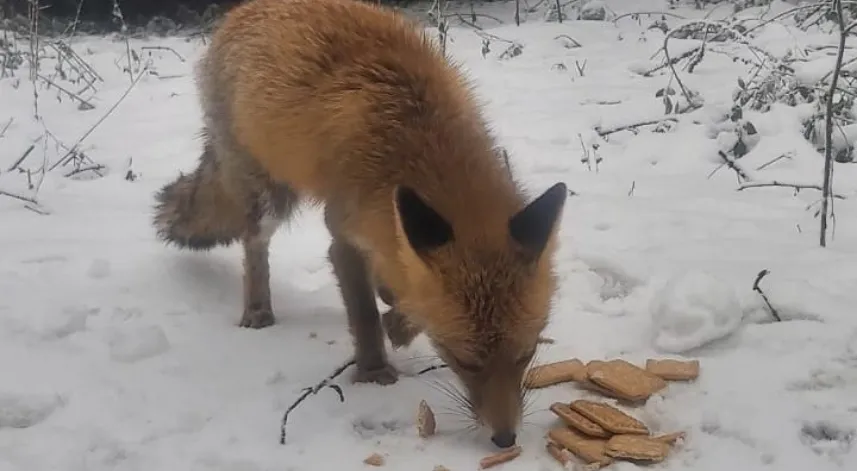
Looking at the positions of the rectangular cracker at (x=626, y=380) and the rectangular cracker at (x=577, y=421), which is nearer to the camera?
the rectangular cracker at (x=577, y=421)

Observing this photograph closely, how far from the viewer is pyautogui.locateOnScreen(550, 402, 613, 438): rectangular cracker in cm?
295

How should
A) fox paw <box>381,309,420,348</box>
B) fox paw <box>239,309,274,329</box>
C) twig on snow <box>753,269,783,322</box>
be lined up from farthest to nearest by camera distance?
1. fox paw <box>239,309,274,329</box>
2. fox paw <box>381,309,420,348</box>
3. twig on snow <box>753,269,783,322</box>

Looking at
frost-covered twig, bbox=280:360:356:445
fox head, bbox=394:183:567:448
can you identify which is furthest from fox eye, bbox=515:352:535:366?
frost-covered twig, bbox=280:360:356:445

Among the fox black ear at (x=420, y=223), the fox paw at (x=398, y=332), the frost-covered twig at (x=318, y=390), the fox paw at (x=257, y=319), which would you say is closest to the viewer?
the fox black ear at (x=420, y=223)

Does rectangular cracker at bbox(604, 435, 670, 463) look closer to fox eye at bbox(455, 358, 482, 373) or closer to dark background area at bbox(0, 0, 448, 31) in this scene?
fox eye at bbox(455, 358, 482, 373)

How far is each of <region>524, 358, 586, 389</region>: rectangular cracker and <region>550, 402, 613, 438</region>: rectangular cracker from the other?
178 millimetres

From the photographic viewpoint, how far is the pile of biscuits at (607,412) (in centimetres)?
285

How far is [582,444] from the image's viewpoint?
2.91m

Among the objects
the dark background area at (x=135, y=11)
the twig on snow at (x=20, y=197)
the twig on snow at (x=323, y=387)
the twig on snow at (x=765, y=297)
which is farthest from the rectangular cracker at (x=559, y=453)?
the dark background area at (x=135, y=11)

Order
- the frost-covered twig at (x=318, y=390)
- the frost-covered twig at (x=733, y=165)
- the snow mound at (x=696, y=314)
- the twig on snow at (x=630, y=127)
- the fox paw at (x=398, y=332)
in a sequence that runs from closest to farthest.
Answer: the frost-covered twig at (x=318, y=390), the snow mound at (x=696, y=314), the fox paw at (x=398, y=332), the frost-covered twig at (x=733, y=165), the twig on snow at (x=630, y=127)

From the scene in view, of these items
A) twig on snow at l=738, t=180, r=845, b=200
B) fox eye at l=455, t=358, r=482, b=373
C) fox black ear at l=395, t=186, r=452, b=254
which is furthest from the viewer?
twig on snow at l=738, t=180, r=845, b=200

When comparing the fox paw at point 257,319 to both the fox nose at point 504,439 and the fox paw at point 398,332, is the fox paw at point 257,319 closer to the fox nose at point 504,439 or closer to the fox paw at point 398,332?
the fox paw at point 398,332

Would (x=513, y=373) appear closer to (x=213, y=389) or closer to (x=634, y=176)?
(x=213, y=389)

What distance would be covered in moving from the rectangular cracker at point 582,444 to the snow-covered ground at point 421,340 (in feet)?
0.24
